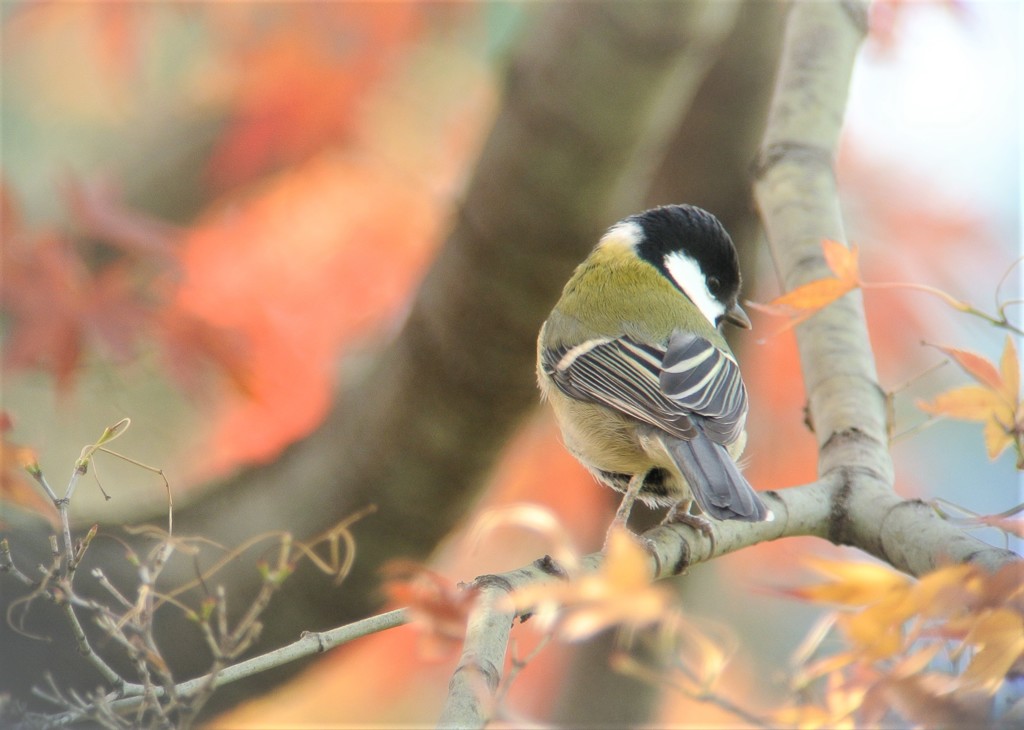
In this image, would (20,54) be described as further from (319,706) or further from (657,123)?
(657,123)

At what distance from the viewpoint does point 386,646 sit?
109 inches

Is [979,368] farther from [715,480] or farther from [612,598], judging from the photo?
[612,598]

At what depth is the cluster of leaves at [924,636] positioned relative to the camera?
2.28ft

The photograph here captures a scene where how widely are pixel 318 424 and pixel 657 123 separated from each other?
97 centimetres

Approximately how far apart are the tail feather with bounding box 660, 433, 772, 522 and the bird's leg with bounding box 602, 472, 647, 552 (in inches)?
5.0

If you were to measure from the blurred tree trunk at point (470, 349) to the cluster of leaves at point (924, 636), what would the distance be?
1157mm

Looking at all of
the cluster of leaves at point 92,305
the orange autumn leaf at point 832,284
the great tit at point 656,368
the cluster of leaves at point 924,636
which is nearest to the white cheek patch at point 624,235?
the great tit at point 656,368

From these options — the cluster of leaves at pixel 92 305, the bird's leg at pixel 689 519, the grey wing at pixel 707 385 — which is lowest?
the cluster of leaves at pixel 92 305

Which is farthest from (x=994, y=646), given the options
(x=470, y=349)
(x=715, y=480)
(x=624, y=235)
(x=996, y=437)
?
(x=470, y=349)

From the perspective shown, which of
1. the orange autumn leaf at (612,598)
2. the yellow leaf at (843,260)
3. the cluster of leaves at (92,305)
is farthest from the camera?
the cluster of leaves at (92,305)

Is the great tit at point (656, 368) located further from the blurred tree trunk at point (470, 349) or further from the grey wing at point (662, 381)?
the blurred tree trunk at point (470, 349)

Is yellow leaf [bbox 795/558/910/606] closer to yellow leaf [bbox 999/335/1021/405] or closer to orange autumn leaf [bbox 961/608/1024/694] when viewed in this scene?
orange autumn leaf [bbox 961/608/1024/694]

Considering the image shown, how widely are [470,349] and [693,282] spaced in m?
0.46

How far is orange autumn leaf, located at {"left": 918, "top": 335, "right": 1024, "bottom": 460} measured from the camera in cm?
88
